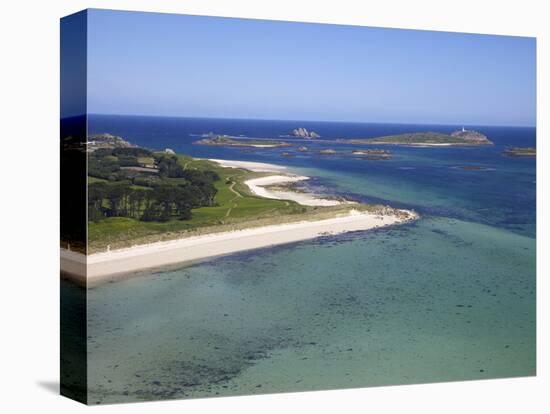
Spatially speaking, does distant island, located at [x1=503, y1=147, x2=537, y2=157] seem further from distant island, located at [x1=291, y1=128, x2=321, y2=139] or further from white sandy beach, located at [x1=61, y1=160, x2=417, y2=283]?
distant island, located at [x1=291, y1=128, x2=321, y2=139]

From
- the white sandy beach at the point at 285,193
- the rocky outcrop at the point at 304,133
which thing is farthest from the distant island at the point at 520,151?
the rocky outcrop at the point at 304,133

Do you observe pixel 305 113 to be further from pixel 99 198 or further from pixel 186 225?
pixel 99 198

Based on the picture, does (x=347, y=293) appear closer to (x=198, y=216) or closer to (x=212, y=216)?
(x=212, y=216)

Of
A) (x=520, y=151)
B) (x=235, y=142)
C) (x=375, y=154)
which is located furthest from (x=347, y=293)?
(x=520, y=151)

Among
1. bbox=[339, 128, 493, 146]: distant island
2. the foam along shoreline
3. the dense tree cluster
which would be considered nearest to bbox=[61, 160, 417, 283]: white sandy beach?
the foam along shoreline

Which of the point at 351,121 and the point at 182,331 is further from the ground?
the point at 351,121

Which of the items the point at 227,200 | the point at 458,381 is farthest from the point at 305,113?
the point at 458,381

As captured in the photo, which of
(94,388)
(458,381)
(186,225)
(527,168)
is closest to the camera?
(94,388)
